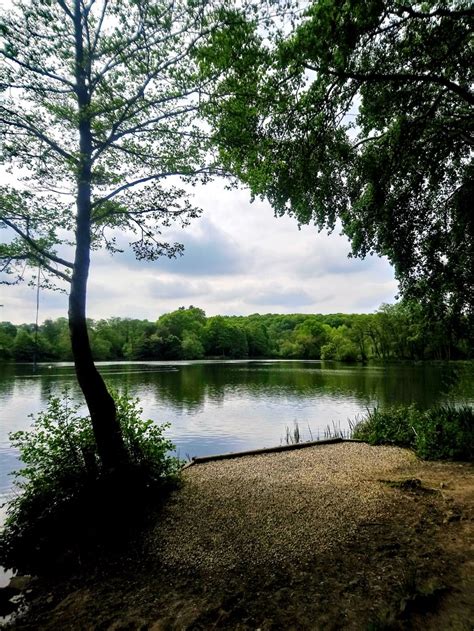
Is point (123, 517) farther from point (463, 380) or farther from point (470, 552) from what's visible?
point (463, 380)

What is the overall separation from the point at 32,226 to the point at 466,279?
8.58 m

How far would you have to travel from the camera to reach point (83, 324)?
5.72m

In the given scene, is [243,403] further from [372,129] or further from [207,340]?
[207,340]

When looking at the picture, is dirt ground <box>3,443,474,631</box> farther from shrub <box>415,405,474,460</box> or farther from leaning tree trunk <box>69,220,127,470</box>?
shrub <box>415,405,474,460</box>

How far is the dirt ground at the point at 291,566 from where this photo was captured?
2908 mm

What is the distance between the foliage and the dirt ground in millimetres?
1689

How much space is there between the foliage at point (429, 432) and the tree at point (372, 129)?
229cm

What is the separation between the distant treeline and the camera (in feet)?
206

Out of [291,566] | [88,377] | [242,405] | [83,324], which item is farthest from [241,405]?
[291,566]

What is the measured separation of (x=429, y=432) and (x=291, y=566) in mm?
6022

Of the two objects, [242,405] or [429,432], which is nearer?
[429,432]

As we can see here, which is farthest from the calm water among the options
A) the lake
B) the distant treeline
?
the distant treeline

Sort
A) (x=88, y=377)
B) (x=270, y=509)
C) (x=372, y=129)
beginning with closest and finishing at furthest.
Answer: (x=270, y=509), (x=88, y=377), (x=372, y=129)

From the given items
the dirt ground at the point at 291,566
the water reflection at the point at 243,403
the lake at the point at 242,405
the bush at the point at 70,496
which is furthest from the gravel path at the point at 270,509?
the water reflection at the point at 243,403
